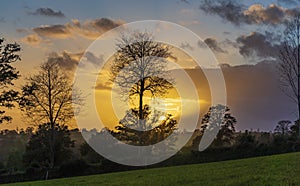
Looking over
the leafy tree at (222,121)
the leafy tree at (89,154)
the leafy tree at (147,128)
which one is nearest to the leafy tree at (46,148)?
the leafy tree at (89,154)

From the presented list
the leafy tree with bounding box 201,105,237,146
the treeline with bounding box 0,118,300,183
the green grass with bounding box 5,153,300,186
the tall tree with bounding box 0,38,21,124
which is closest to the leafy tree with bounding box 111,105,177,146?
the treeline with bounding box 0,118,300,183

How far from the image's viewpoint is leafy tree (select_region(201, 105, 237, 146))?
53653 millimetres

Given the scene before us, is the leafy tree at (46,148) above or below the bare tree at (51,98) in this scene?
below

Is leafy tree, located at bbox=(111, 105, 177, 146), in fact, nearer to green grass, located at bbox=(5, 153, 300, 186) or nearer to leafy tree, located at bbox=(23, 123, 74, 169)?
leafy tree, located at bbox=(23, 123, 74, 169)

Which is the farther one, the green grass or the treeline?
the treeline

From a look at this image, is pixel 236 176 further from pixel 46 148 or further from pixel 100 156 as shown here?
pixel 46 148

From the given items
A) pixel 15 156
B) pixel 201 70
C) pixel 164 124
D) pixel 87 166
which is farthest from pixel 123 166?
pixel 15 156

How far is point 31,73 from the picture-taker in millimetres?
48125

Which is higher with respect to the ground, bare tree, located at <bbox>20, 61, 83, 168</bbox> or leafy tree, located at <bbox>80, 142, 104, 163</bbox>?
bare tree, located at <bbox>20, 61, 83, 168</bbox>

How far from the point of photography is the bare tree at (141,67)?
1718 inches

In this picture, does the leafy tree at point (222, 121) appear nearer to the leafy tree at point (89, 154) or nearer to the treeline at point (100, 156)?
the treeline at point (100, 156)

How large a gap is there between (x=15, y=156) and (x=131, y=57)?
31502 millimetres

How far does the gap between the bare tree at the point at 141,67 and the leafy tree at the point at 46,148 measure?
1237 centimetres

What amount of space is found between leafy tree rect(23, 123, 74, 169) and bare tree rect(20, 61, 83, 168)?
1.29 metres
